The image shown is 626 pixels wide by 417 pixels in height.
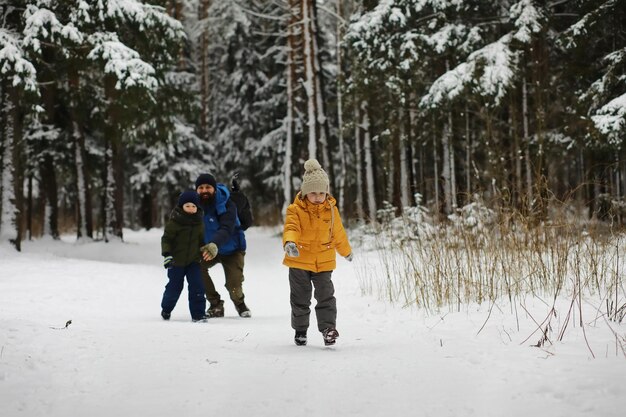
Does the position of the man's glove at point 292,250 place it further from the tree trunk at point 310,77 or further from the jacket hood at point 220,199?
the tree trunk at point 310,77

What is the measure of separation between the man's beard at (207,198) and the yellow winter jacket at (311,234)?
7.01 ft

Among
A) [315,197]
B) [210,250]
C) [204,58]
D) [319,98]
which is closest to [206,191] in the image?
[210,250]

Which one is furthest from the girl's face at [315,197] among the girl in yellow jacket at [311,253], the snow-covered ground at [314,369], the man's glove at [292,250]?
the snow-covered ground at [314,369]

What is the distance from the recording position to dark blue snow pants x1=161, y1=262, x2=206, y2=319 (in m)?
5.81

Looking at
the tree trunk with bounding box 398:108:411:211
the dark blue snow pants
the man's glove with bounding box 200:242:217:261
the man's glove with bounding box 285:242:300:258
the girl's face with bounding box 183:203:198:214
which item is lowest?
the dark blue snow pants

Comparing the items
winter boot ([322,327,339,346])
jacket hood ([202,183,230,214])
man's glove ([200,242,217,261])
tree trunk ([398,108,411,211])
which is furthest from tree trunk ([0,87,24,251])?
tree trunk ([398,108,411,211])

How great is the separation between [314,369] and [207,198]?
342 centimetres

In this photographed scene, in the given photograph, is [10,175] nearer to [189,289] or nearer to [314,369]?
[189,289]

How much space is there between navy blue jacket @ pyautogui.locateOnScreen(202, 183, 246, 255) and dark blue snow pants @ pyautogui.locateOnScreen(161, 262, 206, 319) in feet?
1.46

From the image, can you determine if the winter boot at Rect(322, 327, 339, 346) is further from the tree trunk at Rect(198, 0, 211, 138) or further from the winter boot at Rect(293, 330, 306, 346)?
the tree trunk at Rect(198, 0, 211, 138)

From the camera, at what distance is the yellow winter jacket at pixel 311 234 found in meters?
4.37

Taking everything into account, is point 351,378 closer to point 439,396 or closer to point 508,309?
point 439,396

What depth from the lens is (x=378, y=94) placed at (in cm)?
1783

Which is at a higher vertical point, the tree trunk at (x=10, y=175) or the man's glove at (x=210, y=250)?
the tree trunk at (x=10, y=175)
